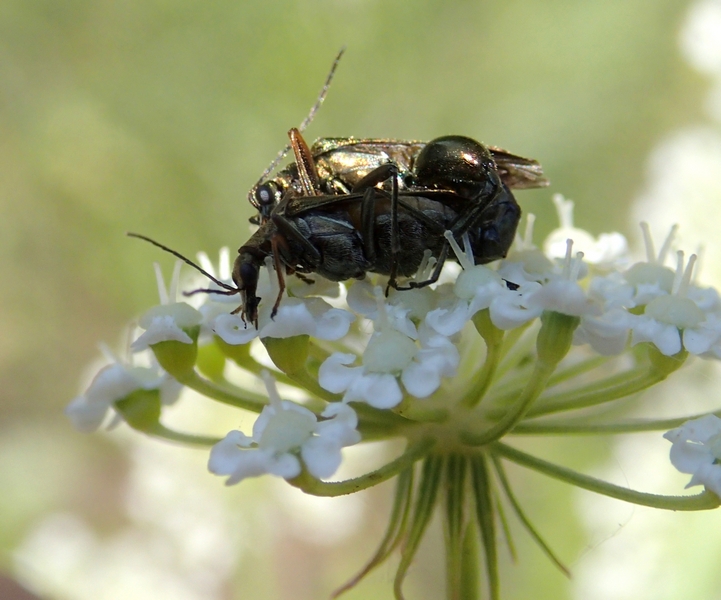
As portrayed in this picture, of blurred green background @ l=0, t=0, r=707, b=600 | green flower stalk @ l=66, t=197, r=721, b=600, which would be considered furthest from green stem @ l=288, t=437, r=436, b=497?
blurred green background @ l=0, t=0, r=707, b=600

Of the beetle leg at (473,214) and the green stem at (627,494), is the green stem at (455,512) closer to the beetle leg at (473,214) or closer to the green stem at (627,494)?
the green stem at (627,494)

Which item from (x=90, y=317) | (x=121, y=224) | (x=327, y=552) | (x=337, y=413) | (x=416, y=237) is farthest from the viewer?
(x=90, y=317)

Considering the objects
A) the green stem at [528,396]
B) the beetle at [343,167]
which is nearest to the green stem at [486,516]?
A: the green stem at [528,396]

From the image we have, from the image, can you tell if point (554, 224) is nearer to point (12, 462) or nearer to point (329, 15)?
point (329, 15)

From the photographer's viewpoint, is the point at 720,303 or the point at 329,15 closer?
the point at 720,303

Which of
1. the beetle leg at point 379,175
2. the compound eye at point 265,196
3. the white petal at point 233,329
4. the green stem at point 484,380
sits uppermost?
the beetle leg at point 379,175

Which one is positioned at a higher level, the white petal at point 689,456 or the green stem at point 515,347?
the green stem at point 515,347

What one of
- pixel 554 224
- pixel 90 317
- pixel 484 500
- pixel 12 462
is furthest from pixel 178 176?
pixel 484 500
